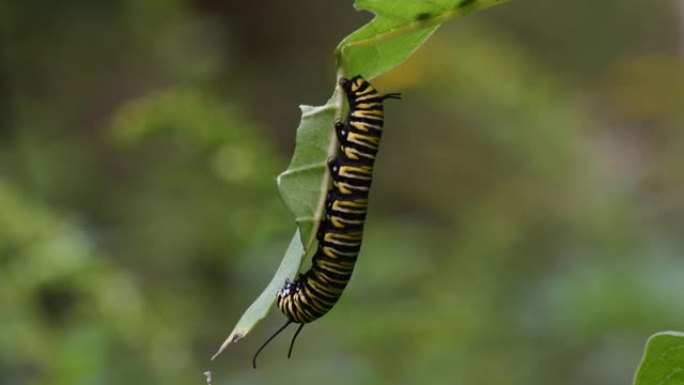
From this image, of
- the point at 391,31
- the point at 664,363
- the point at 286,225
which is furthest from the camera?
the point at 286,225

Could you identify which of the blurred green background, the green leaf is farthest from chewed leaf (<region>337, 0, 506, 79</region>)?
the blurred green background

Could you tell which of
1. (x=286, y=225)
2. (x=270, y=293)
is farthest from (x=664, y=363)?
(x=286, y=225)

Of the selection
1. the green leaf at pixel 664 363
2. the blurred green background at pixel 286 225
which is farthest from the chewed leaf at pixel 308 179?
the blurred green background at pixel 286 225

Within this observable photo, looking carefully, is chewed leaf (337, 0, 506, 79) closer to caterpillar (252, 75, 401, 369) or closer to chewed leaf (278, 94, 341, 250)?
chewed leaf (278, 94, 341, 250)

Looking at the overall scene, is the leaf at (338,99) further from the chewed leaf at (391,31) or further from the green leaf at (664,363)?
the green leaf at (664,363)

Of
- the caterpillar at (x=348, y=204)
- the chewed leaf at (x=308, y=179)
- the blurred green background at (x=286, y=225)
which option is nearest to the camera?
the chewed leaf at (x=308, y=179)

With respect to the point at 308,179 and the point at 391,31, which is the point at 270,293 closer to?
the point at 308,179
